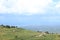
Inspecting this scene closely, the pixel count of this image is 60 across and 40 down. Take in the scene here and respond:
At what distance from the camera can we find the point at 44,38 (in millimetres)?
111375

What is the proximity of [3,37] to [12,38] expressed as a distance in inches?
217

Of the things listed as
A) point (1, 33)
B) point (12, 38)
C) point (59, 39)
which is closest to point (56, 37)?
point (59, 39)

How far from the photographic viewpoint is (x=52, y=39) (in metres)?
111

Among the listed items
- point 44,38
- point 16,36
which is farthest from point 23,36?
point 44,38

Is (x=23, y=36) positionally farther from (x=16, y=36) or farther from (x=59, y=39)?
(x=59, y=39)

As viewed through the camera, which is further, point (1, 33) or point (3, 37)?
point (1, 33)

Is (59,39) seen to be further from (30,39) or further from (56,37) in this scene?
(30,39)

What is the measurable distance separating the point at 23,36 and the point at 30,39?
6545mm

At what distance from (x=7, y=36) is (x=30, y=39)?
13250mm

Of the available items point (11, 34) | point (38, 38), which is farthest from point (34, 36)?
point (11, 34)

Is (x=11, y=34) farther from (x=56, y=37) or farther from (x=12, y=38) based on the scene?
(x=56, y=37)

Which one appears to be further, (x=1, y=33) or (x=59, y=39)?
(x=1, y=33)

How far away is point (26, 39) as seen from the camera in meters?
111

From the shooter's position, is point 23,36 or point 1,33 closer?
point 23,36
